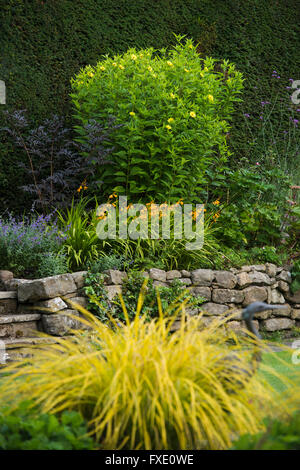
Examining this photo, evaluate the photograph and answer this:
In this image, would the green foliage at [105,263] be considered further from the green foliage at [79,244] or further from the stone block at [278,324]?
the stone block at [278,324]

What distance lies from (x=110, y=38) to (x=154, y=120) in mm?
2383

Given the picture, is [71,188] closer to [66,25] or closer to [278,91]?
[66,25]

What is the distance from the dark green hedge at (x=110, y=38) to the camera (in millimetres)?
6590

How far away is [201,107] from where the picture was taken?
6.18m

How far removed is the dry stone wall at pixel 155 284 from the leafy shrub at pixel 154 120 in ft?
3.69

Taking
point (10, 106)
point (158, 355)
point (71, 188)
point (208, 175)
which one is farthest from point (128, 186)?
point (158, 355)

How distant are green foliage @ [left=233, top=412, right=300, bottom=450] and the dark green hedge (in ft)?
16.5

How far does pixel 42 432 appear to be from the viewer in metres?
1.98

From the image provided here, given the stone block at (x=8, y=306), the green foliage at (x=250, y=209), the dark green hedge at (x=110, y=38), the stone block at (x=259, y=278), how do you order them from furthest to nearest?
the dark green hedge at (x=110, y=38) → the green foliage at (x=250, y=209) → the stone block at (x=259, y=278) → the stone block at (x=8, y=306)

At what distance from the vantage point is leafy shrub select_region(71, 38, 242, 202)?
5898 millimetres

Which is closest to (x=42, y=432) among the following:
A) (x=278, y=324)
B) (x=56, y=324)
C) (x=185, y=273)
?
(x=56, y=324)

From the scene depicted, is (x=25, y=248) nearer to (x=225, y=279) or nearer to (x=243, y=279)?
Result: (x=225, y=279)

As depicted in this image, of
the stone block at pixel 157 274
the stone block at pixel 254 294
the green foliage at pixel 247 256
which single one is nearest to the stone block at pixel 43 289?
the stone block at pixel 157 274

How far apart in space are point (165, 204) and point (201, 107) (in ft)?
4.67
